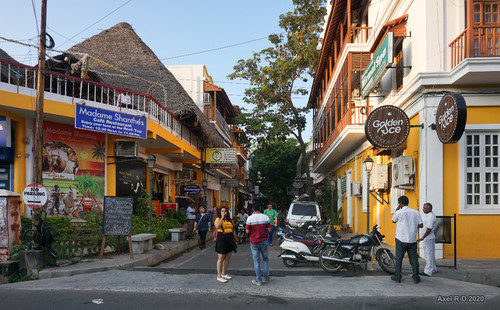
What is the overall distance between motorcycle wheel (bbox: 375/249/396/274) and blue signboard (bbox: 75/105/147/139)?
30.0 ft

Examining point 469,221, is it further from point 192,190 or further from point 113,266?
point 192,190

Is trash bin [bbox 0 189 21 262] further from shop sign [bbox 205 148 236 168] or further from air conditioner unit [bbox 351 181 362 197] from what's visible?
shop sign [bbox 205 148 236 168]

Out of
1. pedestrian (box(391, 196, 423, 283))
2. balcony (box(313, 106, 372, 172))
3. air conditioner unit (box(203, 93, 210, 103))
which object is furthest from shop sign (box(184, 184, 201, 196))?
pedestrian (box(391, 196, 423, 283))

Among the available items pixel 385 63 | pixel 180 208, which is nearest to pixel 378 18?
pixel 385 63

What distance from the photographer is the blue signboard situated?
13609 millimetres

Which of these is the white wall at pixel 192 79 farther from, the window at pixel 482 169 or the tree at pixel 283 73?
the window at pixel 482 169

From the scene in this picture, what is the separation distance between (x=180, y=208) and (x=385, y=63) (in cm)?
1676

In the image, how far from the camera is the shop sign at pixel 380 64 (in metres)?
12.2

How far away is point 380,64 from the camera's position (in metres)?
13.0

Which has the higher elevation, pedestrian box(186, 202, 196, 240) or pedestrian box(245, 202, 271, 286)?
pedestrian box(245, 202, 271, 286)

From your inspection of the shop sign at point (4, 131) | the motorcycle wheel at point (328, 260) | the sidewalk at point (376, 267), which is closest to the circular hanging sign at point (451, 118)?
the sidewalk at point (376, 267)

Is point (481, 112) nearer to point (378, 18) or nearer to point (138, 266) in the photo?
point (378, 18)

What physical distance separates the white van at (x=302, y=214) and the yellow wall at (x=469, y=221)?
8.46m

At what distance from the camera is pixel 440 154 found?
1126 centimetres
